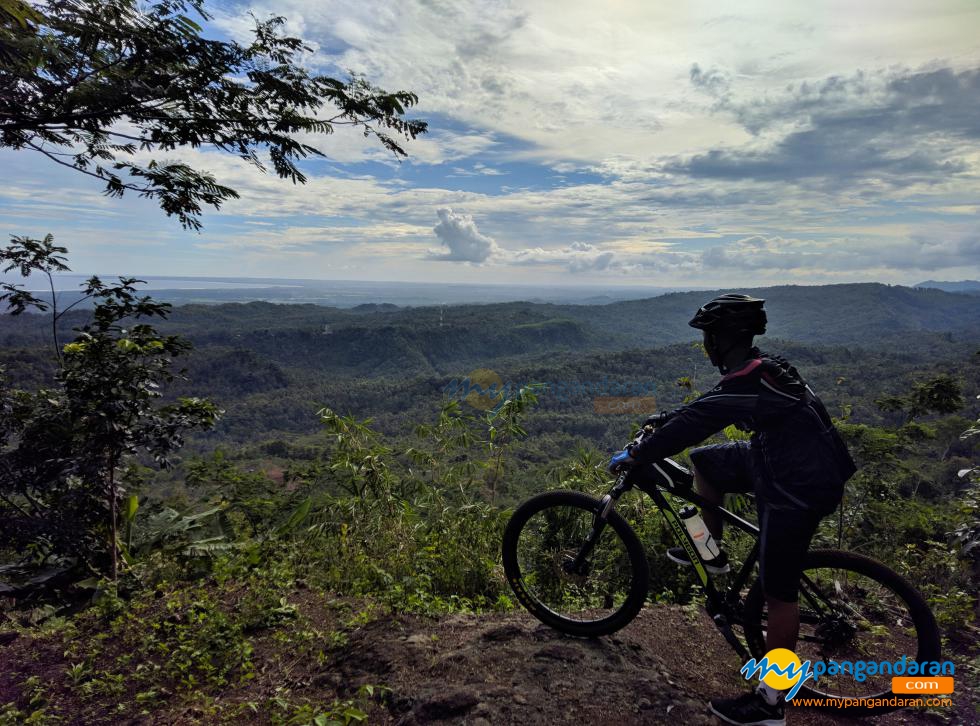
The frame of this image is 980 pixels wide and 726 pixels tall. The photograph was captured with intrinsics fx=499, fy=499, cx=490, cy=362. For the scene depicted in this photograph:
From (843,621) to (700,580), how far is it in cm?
84

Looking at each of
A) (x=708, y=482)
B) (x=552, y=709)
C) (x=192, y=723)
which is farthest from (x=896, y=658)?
(x=192, y=723)

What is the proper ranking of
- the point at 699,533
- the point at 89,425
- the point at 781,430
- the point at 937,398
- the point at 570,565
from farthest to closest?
the point at 937,398, the point at 89,425, the point at 570,565, the point at 699,533, the point at 781,430

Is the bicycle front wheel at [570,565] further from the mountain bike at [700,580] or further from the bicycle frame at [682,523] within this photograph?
the bicycle frame at [682,523]

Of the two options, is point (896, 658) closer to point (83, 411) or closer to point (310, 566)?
point (310, 566)

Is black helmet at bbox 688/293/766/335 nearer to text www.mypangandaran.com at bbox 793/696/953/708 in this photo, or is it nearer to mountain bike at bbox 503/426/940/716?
mountain bike at bbox 503/426/940/716

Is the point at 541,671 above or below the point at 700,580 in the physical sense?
below

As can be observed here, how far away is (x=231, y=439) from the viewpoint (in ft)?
356

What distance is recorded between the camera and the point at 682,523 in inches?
125

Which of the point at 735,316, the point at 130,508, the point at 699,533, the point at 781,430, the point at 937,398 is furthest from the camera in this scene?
the point at 937,398

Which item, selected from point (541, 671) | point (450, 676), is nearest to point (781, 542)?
point (541, 671)

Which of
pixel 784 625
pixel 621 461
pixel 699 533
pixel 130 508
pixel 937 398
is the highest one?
pixel 621 461

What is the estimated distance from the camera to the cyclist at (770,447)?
2.62m

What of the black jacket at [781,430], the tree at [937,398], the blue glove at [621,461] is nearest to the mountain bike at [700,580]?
the blue glove at [621,461]

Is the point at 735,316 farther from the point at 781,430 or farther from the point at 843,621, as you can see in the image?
the point at 843,621
